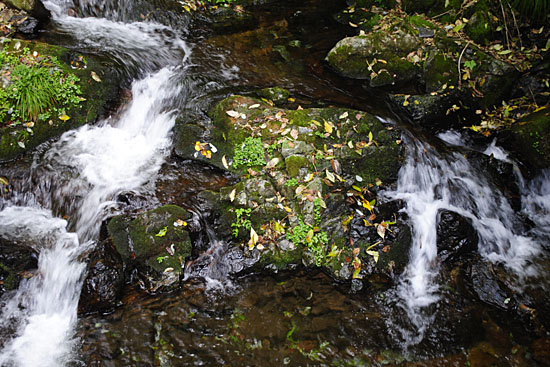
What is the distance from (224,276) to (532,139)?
559 centimetres

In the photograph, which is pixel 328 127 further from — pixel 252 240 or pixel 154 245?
pixel 154 245

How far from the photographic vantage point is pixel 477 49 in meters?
7.31

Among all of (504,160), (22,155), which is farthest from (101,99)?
(504,160)

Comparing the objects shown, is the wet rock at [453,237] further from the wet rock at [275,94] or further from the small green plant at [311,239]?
the wet rock at [275,94]

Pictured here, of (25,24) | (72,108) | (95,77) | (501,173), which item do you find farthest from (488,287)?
(25,24)

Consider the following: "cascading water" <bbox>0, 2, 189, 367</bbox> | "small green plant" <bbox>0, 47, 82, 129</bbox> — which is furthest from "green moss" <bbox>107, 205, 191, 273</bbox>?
"small green plant" <bbox>0, 47, 82, 129</bbox>

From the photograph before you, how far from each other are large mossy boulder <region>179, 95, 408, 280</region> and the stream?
0.88 ft

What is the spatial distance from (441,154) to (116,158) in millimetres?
5725

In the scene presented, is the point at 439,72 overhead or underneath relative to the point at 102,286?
overhead

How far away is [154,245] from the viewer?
470 centimetres

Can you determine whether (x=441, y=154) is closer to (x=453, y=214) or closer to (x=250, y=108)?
(x=453, y=214)

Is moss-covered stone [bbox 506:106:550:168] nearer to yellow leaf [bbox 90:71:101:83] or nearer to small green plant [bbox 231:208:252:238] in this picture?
small green plant [bbox 231:208:252:238]

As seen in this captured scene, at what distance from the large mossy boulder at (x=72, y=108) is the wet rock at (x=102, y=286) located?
270 centimetres

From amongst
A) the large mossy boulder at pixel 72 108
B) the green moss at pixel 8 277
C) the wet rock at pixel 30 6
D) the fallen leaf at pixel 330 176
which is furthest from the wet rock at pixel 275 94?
the wet rock at pixel 30 6
